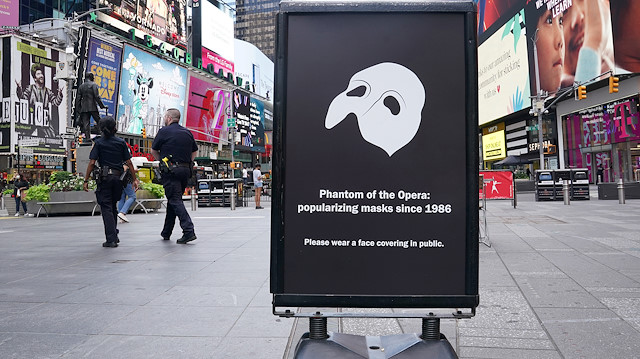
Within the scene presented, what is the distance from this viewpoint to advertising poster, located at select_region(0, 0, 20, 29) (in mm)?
45062

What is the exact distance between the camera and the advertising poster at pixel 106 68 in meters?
44.2

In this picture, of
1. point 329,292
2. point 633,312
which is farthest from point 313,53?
point 633,312

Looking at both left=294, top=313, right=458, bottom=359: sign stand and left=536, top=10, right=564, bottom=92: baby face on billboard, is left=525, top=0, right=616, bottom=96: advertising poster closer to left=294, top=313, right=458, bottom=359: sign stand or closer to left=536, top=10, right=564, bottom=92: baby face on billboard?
left=536, top=10, right=564, bottom=92: baby face on billboard

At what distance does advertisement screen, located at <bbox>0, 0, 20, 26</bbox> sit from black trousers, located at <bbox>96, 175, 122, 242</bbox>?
49018 millimetres

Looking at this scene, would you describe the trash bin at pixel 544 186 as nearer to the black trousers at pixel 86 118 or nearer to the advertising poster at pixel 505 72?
the black trousers at pixel 86 118

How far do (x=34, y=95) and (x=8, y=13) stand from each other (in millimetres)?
9543

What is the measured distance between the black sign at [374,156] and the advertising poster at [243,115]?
7735 cm

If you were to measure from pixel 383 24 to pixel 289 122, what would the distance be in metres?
0.66

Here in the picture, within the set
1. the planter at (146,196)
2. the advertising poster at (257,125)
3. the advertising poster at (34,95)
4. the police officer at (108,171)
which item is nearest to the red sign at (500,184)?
the police officer at (108,171)

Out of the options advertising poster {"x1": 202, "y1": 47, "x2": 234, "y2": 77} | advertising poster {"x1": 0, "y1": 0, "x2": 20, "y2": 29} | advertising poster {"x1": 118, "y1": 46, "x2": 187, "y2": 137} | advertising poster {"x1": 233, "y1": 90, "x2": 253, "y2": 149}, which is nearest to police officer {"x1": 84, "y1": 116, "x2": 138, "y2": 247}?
advertising poster {"x1": 118, "y1": 46, "x2": 187, "y2": 137}

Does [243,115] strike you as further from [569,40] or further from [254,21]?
[254,21]

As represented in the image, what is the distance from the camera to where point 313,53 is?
2301 millimetres

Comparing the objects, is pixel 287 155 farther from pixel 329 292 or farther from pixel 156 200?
pixel 156 200

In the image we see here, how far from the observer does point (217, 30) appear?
256 feet
